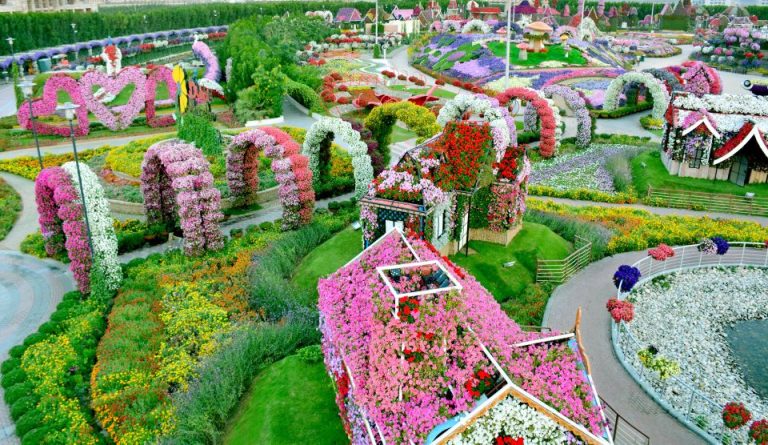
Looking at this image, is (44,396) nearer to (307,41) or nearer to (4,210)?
(4,210)

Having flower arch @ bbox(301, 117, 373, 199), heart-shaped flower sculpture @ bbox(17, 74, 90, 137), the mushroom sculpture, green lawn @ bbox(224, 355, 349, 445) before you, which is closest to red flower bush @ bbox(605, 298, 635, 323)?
green lawn @ bbox(224, 355, 349, 445)

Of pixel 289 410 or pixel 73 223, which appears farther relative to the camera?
pixel 73 223

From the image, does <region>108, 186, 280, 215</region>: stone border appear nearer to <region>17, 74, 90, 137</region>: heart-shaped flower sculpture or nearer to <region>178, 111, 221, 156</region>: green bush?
<region>178, 111, 221, 156</region>: green bush

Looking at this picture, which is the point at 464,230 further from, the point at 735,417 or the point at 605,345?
the point at 735,417

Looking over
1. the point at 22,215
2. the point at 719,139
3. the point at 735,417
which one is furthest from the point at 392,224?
the point at 719,139

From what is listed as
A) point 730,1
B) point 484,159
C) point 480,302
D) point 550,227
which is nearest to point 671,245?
point 550,227
